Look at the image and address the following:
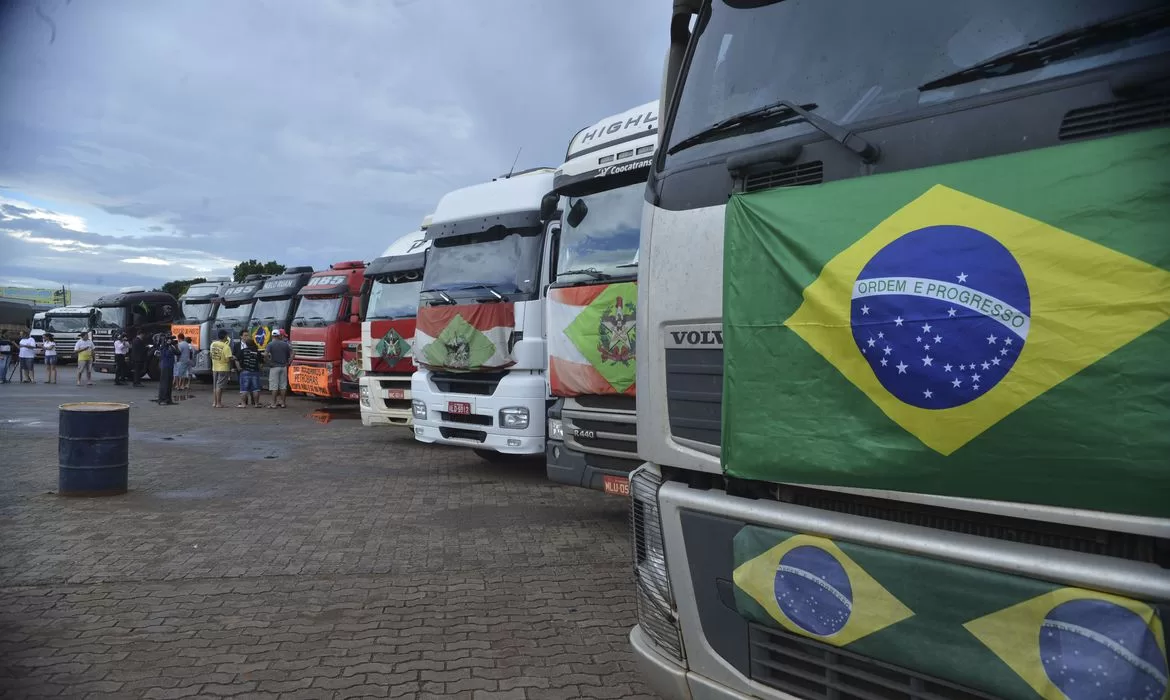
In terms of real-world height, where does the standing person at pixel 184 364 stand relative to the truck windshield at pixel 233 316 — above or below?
below

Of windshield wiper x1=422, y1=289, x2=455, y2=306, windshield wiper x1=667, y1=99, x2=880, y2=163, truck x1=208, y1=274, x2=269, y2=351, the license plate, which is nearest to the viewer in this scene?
windshield wiper x1=667, y1=99, x2=880, y2=163

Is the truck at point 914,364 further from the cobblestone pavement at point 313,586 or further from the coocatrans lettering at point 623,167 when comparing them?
the coocatrans lettering at point 623,167

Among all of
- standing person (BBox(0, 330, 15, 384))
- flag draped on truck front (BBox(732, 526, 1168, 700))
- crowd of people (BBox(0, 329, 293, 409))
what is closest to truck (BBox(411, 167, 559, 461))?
flag draped on truck front (BBox(732, 526, 1168, 700))

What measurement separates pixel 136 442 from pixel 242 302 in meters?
11.2

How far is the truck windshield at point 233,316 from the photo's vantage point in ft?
74.4

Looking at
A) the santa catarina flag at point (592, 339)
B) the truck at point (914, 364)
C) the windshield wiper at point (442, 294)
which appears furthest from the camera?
the windshield wiper at point (442, 294)

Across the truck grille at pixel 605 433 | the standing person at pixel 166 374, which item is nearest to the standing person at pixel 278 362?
Result: the standing person at pixel 166 374

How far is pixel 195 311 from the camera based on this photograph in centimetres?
2662

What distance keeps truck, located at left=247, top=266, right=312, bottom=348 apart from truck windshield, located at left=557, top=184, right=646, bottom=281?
14749 millimetres

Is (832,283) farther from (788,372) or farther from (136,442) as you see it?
(136,442)

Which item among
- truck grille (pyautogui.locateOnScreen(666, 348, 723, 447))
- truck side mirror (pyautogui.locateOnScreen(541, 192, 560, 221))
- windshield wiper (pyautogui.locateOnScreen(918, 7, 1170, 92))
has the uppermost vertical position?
truck side mirror (pyautogui.locateOnScreen(541, 192, 560, 221))

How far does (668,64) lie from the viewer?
3.93m

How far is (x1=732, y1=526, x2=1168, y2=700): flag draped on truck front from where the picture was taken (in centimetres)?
191

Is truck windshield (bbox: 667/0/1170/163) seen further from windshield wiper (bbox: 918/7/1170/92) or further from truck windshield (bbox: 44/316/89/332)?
truck windshield (bbox: 44/316/89/332)
